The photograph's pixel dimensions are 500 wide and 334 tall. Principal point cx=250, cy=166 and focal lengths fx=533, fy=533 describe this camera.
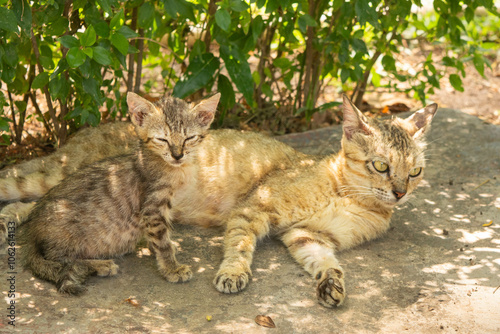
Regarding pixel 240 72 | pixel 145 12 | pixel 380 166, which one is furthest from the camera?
pixel 240 72

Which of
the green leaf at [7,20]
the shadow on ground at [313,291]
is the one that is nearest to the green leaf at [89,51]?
the green leaf at [7,20]

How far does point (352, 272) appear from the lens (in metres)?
4.34

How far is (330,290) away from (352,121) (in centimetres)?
164

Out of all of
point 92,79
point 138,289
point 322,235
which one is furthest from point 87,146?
point 322,235

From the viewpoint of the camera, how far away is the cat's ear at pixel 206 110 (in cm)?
438

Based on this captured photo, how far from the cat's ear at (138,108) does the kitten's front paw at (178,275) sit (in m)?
1.21

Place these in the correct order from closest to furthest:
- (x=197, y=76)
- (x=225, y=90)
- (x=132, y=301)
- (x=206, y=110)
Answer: (x=132, y=301), (x=206, y=110), (x=197, y=76), (x=225, y=90)

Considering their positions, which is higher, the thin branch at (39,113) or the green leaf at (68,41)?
the green leaf at (68,41)

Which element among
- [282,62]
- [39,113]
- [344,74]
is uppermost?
[282,62]

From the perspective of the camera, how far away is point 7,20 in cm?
365

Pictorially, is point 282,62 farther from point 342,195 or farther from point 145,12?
point 342,195

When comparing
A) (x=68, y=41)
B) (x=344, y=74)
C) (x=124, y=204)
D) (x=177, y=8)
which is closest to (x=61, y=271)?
(x=124, y=204)

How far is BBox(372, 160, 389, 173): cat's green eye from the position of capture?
456 centimetres

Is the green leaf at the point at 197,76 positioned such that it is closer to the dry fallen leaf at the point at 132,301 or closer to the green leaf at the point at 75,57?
the green leaf at the point at 75,57
